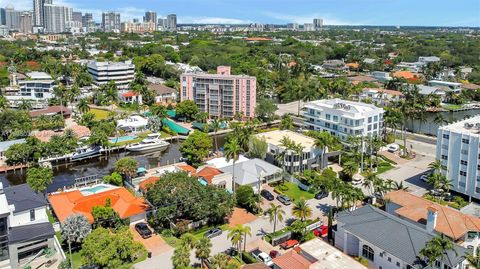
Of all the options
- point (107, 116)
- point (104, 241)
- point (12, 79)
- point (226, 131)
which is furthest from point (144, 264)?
point (12, 79)

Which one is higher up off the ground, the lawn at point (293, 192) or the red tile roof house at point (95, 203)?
the red tile roof house at point (95, 203)

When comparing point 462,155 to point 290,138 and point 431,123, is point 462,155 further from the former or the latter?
point 431,123

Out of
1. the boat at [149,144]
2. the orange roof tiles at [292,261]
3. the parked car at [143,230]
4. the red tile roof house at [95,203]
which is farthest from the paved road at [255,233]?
the boat at [149,144]

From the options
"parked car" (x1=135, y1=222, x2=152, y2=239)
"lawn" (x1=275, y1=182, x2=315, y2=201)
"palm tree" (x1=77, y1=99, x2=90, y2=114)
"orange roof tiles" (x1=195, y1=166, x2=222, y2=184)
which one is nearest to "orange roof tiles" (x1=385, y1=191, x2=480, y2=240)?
"lawn" (x1=275, y1=182, x2=315, y2=201)

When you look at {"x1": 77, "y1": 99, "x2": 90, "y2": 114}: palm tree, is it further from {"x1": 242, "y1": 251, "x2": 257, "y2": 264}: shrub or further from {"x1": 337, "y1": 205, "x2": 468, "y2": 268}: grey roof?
{"x1": 337, "y1": 205, "x2": 468, "y2": 268}: grey roof

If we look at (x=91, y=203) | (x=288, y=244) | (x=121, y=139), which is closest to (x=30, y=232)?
(x=91, y=203)

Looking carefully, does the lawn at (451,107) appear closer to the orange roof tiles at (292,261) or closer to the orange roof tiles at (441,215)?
the orange roof tiles at (441,215)

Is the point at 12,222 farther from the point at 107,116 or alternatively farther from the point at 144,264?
the point at 107,116
